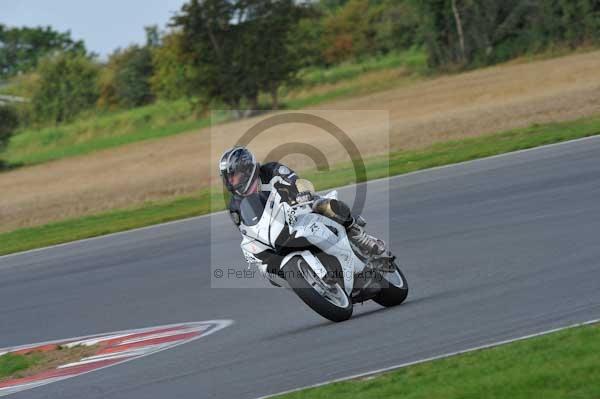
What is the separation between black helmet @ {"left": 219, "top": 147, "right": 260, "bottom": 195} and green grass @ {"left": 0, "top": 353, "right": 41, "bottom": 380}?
287cm

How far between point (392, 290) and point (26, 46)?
103 meters

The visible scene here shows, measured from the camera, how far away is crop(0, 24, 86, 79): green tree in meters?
103

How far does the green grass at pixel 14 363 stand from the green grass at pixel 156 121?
35.0m

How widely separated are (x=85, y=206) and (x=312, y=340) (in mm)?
16334

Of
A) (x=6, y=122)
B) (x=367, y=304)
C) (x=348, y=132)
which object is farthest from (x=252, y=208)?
(x=6, y=122)

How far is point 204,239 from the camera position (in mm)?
15445

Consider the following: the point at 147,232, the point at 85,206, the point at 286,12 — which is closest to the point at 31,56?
the point at 286,12

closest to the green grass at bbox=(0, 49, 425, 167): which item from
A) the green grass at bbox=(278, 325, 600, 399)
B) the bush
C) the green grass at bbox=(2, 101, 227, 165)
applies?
the green grass at bbox=(2, 101, 227, 165)

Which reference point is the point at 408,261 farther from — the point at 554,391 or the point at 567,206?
the point at 554,391

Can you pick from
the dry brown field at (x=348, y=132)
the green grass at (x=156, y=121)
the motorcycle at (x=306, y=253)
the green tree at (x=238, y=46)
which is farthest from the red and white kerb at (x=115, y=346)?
the green tree at (x=238, y=46)

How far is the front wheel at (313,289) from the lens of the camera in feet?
27.5

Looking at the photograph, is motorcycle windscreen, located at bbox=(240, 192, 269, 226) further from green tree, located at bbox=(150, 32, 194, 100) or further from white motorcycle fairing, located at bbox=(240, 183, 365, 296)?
green tree, located at bbox=(150, 32, 194, 100)

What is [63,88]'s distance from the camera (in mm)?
70125

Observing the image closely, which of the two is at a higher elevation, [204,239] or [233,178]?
[233,178]
